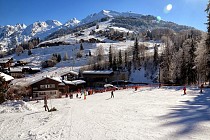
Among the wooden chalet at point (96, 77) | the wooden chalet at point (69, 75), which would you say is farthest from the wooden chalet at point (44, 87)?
the wooden chalet at point (69, 75)

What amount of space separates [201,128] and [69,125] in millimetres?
8359

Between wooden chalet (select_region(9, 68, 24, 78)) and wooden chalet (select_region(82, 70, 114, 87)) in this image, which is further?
wooden chalet (select_region(9, 68, 24, 78))

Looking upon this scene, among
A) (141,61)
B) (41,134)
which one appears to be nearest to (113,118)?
(41,134)

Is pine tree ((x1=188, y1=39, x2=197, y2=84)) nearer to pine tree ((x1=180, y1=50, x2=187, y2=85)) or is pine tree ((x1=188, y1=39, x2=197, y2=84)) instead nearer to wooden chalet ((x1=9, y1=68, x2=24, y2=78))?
pine tree ((x1=180, y1=50, x2=187, y2=85))

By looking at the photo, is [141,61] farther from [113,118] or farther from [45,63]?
[113,118]

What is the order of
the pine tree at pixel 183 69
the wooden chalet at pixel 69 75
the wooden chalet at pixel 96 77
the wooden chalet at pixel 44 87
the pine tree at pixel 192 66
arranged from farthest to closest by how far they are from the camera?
1. the wooden chalet at pixel 69 75
2. the wooden chalet at pixel 96 77
3. the wooden chalet at pixel 44 87
4. the pine tree at pixel 183 69
5. the pine tree at pixel 192 66

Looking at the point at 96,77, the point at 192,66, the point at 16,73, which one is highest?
the point at 192,66

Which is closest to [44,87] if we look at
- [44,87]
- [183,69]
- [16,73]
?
[44,87]

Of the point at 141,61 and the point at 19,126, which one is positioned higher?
the point at 141,61

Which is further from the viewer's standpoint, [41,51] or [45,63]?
[41,51]

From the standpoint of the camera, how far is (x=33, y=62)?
158 meters

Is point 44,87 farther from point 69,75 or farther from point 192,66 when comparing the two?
point 192,66

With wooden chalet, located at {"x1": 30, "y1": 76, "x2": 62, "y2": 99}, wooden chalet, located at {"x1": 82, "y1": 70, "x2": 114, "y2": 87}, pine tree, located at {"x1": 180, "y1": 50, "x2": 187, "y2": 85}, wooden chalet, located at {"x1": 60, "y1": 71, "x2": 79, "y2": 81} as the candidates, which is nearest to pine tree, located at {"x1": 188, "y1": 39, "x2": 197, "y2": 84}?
pine tree, located at {"x1": 180, "y1": 50, "x2": 187, "y2": 85}

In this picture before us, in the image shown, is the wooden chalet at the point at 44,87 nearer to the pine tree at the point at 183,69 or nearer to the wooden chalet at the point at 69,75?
the wooden chalet at the point at 69,75
